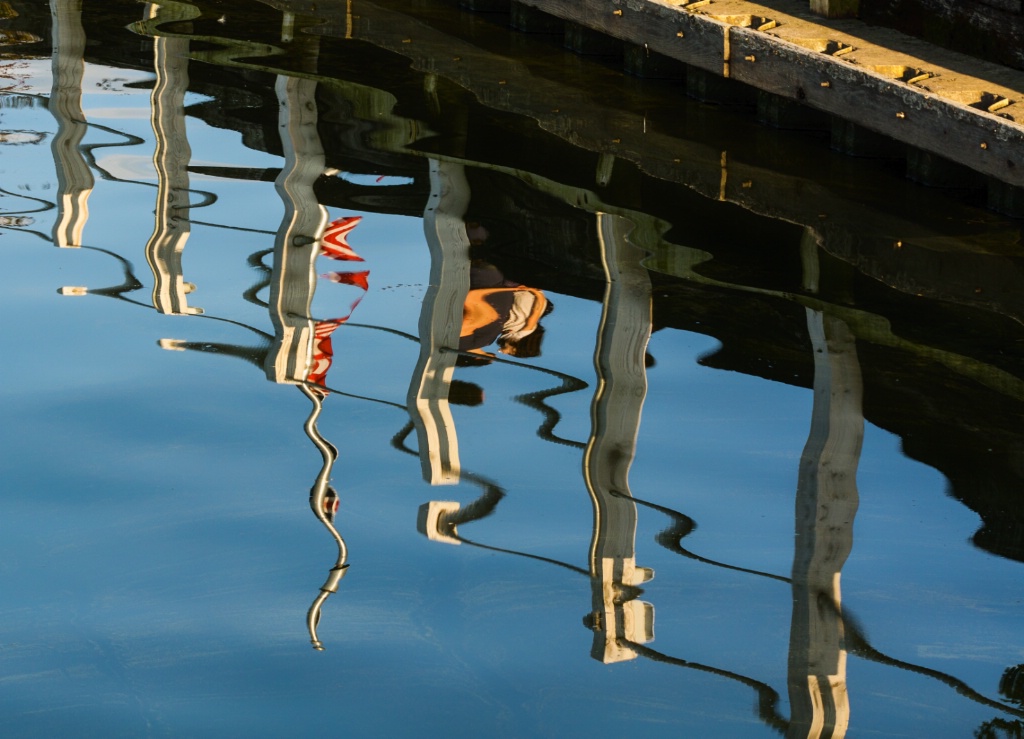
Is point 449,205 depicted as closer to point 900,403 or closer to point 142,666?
point 900,403

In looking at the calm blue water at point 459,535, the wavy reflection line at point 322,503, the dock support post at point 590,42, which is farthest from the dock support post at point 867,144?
the wavy reflection line at point 322,503

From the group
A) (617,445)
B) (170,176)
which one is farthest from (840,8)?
(617,445)

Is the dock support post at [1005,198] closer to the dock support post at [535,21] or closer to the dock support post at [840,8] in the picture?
the dock support post at [840,8]

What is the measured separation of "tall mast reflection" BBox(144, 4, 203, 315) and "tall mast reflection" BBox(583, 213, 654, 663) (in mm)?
1690

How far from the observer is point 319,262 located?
6.80 metres

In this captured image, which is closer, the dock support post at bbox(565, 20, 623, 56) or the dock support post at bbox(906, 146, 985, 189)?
the dock support post at bbox(906, 146, 985, 189)

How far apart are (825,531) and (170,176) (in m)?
4.65

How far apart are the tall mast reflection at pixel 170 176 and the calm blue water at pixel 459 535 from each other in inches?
3.3

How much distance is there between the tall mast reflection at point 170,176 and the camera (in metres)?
6.56

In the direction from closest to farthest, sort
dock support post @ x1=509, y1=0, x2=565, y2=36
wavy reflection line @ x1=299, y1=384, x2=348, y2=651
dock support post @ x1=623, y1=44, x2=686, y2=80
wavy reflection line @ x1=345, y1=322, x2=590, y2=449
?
wavy reflection line @ x1=299, y1=384, x2=348, y2=651, wavy reflection line @ x1=345, y1=322, x2=590, y2=449, dock support post @ x1=623, y1=44, x2=686, y2=80, dock support post @ x1=509, y1=0, x2=565, y2=36

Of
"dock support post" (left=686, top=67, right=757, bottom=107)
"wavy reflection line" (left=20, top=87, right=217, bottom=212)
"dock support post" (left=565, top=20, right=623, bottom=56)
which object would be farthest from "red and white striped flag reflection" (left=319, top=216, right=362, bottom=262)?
"dock support post" (left=565, top=20, right=623, bottom=56)

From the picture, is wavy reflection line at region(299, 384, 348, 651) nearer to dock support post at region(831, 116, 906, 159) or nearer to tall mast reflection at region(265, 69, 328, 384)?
tall mast reflection at region(265, 69, 328, 384)

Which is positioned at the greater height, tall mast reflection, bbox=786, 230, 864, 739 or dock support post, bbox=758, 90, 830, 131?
dock support post, bbox=758, 90, 830, 131

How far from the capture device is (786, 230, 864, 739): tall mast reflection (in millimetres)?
3754
